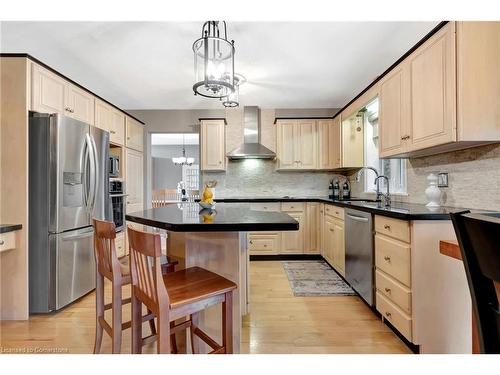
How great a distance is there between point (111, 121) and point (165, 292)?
124 inches

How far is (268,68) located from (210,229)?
2519 millimetres

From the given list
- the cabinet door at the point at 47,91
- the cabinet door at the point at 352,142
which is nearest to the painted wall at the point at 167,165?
the cabinet door at the point at 352,142

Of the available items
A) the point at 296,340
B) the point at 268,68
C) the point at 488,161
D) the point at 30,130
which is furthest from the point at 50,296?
the point at 488,161

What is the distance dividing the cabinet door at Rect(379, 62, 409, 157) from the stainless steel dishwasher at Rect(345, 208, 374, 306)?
27.9 inches

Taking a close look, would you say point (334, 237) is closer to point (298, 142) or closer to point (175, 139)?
point (298, 142)

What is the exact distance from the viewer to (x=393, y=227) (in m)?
1.84

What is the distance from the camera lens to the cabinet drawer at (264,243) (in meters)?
3.79

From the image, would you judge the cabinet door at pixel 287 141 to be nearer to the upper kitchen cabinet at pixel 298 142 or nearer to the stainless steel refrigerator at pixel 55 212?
the upper kitchen cabinet at pixel 298 142

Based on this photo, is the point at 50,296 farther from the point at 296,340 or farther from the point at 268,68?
the point at 268,68

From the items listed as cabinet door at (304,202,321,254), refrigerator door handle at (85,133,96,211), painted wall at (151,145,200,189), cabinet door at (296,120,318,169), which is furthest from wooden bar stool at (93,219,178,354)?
painted wall at (151,145,200,189)

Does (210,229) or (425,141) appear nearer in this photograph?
(210,229)

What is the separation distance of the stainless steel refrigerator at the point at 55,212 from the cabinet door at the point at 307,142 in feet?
10.1
